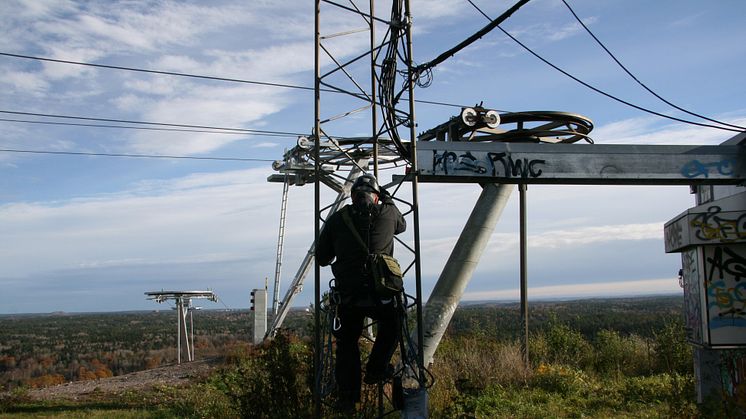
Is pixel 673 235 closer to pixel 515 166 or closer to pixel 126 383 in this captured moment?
pixel 515 166

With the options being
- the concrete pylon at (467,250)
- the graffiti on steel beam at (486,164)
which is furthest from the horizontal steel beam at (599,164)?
the concrete pylon at (467,250)

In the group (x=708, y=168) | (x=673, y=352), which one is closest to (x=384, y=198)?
(x=708, y=168)

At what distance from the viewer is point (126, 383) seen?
17562 millimetres

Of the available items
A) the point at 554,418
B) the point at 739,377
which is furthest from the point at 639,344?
the point at 739,377

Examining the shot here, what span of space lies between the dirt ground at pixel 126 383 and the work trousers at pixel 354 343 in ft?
32.0

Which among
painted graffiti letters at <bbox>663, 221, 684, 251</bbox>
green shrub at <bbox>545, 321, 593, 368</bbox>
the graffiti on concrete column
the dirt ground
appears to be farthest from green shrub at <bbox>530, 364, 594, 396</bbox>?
the dirt ground

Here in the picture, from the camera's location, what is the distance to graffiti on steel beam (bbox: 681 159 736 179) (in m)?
9.54

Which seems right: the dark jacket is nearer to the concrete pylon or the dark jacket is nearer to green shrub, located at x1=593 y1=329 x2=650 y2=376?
the concrete pylon

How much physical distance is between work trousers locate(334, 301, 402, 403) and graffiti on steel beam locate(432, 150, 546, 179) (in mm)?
2333

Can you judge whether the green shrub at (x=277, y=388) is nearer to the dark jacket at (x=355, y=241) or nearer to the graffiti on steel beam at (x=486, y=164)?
the dark jacket at (x=355, y=241)

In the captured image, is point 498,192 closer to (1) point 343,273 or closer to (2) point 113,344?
(1) point 343,273

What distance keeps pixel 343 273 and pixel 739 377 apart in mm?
4470

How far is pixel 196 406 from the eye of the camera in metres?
11.1

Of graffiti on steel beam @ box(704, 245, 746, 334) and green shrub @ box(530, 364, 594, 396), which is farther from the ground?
graffiti on steel beam @ box(704, 245, 746, 334)
